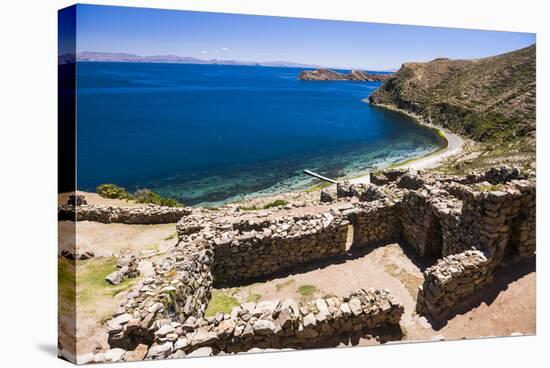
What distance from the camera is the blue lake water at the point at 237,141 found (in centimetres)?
2984

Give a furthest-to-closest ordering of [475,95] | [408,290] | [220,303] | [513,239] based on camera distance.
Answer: [475,95]
[408,290]
[220,303]
[513,239]

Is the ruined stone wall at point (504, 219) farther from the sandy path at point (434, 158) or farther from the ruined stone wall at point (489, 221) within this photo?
the sandy path at point (434, 158)

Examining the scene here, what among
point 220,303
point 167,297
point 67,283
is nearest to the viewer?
point 67,283

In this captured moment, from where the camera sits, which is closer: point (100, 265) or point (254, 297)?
point (254, 297)

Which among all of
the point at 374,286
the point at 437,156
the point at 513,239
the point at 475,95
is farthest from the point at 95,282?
the point at 475,95

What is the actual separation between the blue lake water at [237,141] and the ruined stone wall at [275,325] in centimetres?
1582

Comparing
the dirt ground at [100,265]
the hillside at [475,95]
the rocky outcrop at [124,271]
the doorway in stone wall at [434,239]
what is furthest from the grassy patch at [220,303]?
the hillside at [475,95]

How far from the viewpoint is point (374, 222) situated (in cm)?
1130

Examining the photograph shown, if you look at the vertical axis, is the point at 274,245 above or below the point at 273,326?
above

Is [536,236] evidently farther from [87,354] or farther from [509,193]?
[87,354]

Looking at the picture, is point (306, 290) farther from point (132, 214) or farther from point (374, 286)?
point (132, 214)

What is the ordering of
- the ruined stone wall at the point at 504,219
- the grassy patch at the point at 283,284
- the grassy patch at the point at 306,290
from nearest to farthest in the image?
the ruined stone wall at the point at 504,219
the grassy patch at the point at 306,290
the grassy patch at the point at 283,284

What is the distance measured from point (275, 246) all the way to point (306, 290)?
149cm

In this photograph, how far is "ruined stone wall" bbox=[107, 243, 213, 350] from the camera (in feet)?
20.1
